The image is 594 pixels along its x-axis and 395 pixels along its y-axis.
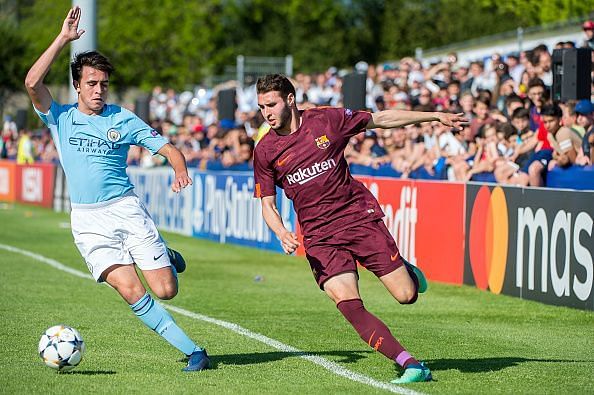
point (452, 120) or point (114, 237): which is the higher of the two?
point (452, 120)

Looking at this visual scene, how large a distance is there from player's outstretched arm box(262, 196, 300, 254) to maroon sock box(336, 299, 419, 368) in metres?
0.59

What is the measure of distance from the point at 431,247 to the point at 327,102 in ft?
41.0

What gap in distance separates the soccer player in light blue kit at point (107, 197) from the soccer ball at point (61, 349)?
47 cm

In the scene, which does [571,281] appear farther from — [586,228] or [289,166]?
[289,166]

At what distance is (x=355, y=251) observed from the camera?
9.23 m

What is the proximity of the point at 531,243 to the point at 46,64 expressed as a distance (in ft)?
22.6

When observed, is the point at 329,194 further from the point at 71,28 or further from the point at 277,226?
the point at 71,28

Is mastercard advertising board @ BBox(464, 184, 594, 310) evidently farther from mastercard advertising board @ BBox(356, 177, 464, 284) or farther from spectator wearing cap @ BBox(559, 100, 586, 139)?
spectator wearing cap @ BBox(559, 100, 586, 139)

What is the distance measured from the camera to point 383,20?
87.8m

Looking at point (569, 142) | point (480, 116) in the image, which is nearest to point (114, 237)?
point (569, 142)

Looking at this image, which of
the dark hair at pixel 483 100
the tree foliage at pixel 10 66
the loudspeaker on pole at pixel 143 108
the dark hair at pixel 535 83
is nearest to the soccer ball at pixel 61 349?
the dark hair at pixel 535 83

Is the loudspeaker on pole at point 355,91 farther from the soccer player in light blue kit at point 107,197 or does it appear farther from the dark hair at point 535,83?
the soccer player in light blue kit at point 107,197

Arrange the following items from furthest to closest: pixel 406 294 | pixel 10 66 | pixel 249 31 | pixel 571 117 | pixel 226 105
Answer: pixel 249 31 < pixel 10 66 < pixel 226 105 < pixel 571 117 < pixel 406 294

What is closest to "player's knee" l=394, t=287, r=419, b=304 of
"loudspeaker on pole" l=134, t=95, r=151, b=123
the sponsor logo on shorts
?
the sponsor logo on shorts
